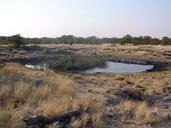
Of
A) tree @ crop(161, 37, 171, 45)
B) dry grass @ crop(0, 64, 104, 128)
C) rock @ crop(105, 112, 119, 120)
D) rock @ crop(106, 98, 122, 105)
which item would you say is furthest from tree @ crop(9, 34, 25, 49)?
rock @ crop(105, 112, 119, 120)

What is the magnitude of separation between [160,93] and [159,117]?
32.5 ft

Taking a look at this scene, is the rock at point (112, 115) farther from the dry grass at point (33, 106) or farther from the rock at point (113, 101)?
the rock at point (113, 101)

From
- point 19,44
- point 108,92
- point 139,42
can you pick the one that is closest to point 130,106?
point 108,92

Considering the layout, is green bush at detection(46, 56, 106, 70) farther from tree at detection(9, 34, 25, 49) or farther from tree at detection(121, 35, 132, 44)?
tree at detection(121, 35, 132, 44)

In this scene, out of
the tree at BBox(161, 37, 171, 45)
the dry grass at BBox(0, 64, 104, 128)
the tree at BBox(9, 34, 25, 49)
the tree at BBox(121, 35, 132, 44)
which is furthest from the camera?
the tree at BBox(121, 35, 132, 44)

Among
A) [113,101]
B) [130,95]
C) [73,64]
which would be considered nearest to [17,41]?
[73,64]

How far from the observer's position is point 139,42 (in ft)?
388

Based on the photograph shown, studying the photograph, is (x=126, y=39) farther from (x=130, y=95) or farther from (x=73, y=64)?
(x=130, y=95)

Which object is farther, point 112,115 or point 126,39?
point 126,39

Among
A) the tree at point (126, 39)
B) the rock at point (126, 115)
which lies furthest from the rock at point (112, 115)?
the tree at point (126, 39)

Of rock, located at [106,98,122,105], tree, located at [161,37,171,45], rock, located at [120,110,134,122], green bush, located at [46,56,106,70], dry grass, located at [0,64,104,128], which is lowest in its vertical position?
green bush, located at [46,56,106,70]

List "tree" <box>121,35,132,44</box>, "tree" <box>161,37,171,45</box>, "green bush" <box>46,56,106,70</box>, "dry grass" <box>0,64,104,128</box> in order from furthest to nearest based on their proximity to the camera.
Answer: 1. "tree" <box>121,35,132,44</box>
2. "tree" <box>161,37,171,45</box>
3. "green bush" <box>46,56,106,70</box>
4. "dry grass" <box>0,64,104,128</box>

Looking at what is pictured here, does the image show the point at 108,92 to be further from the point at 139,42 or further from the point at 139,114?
the point at 139,42

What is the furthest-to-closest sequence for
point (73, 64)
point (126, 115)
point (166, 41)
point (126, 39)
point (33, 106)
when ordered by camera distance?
point (126, 39) < point (166, 41) < point (73, 64) < point (126, 115) < point (33, 106)
